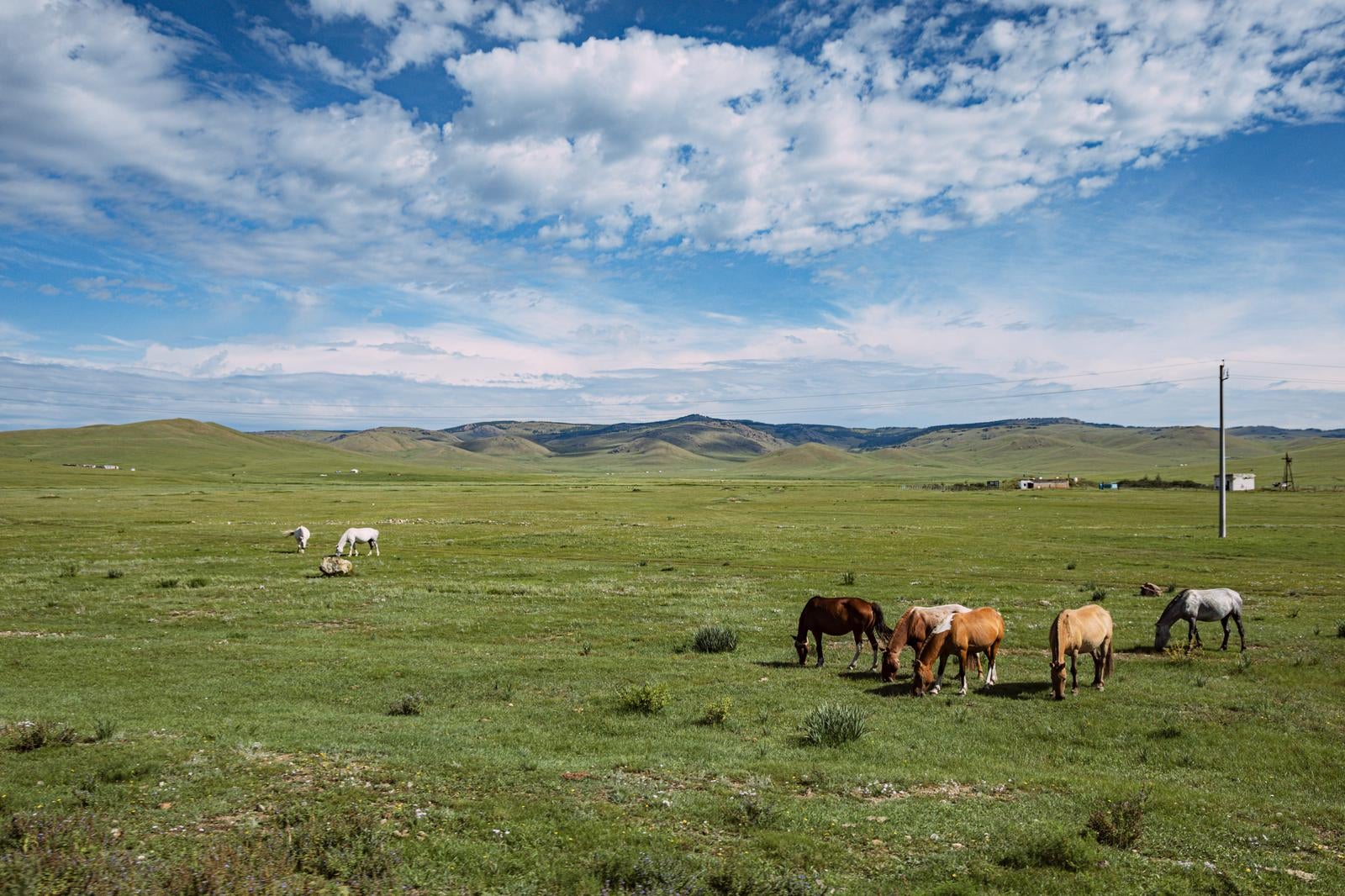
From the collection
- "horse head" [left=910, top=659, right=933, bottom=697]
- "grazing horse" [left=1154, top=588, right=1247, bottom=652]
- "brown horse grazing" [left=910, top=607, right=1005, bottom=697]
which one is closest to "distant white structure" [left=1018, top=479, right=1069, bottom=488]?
"grazing horse" [left=1154, top=588, right=1247, bottom=652]

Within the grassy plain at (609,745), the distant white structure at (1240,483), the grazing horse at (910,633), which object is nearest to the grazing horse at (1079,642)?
the grassy plain at (609,745)

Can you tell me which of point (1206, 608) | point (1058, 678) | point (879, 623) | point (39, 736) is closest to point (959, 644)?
point (1058, 678)

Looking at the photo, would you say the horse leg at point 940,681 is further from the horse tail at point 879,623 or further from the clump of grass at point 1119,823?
the clump of grass at point 1119,823

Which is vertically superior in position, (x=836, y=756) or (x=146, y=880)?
(x=146, y=880)

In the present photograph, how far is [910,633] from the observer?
1781cm

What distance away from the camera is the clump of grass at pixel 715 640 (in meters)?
21.6

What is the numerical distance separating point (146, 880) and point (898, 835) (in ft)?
27.3

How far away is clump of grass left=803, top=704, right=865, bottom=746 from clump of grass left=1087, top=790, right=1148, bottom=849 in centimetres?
412

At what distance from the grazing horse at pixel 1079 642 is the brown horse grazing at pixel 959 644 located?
126 cm

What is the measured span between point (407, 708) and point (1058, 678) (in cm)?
1400

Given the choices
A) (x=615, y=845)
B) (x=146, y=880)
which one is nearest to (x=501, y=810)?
(x=615, y=845)

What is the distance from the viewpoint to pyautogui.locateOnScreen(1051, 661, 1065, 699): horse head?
51.9 feet

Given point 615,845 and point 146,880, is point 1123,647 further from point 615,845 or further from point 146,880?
point 146,880

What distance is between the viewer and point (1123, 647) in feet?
71.6
